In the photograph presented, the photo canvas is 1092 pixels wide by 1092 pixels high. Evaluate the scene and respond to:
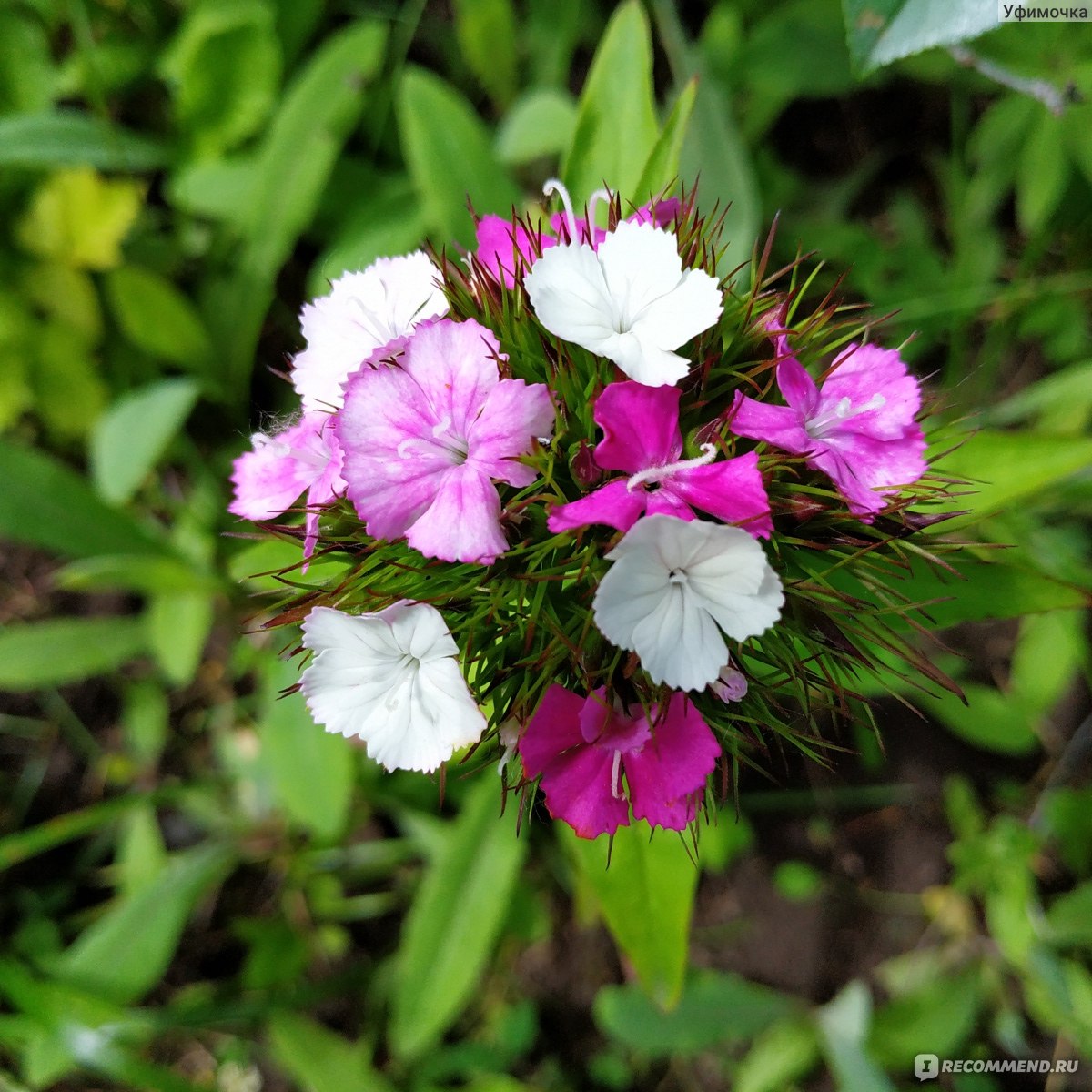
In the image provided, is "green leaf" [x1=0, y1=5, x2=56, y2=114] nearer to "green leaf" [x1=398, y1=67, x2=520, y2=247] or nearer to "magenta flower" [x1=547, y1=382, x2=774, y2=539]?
"green leaf" [x1=398, y1=67, x2=520, y2=247]

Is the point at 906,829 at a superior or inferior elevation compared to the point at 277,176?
inferior

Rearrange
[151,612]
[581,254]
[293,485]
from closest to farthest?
[581,254] < [293,485] < [151,612]

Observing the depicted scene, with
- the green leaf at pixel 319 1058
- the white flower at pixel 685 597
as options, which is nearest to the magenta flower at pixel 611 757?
the white flower at pixel 685 597

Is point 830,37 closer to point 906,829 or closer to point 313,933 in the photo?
point 906,829

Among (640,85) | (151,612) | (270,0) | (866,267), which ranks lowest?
(151,612)

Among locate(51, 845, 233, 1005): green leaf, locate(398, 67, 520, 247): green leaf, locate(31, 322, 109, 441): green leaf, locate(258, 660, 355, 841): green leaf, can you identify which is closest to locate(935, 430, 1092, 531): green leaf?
locate(398, 67, 520, 247): green leaf

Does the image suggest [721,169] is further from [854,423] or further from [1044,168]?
[854,423]

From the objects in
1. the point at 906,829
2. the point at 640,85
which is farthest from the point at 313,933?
the point at 640,85
